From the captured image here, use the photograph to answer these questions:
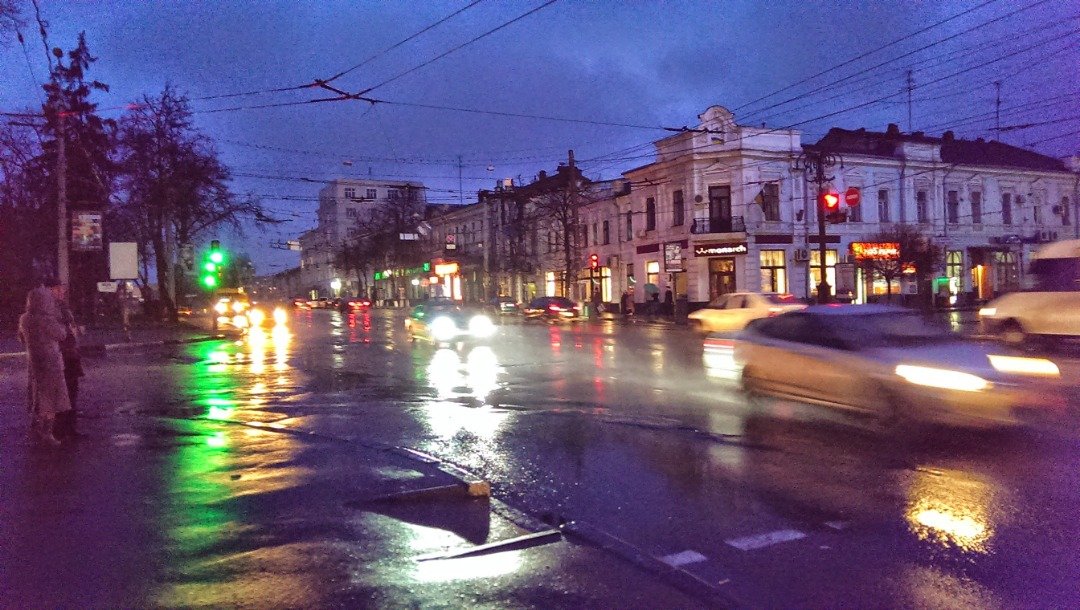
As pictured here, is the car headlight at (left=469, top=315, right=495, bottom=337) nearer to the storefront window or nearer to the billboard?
the billboard

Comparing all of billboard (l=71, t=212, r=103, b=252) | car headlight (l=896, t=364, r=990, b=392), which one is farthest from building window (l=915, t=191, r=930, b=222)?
billboard (l=71, t=212, r=103, b=252)

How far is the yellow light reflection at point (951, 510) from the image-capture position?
5.38 meters

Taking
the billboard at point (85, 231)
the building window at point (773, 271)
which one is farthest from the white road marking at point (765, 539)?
the building window at point (773, 271)

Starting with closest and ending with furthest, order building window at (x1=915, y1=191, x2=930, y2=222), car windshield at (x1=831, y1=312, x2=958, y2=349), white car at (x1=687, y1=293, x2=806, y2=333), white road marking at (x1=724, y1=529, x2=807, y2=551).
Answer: white road marking at (x1=724, y1=529, x2=807, y2=551) → car windshield at (x1=831, y1=312, x2=958, y2=349) → white car at (x1=687, y1=293, x2=806, y2=333) → building window at (x1=915, y1=191, x2=930, y2=222)

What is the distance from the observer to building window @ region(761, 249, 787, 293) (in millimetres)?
41750

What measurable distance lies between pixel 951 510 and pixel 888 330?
12.9 ft

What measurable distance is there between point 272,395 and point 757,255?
108 ft

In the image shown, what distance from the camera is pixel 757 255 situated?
4144cm

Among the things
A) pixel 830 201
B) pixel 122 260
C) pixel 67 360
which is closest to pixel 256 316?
pixel 122 260

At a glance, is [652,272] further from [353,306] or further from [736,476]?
[736,476]

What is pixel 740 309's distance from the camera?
24.7m

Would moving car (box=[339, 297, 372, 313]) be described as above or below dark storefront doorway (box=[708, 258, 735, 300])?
below

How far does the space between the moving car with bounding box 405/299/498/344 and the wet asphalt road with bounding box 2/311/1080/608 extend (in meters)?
9.70

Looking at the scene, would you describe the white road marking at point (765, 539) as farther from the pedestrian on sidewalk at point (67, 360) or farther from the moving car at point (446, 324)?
the moving car at point (446, 324)
